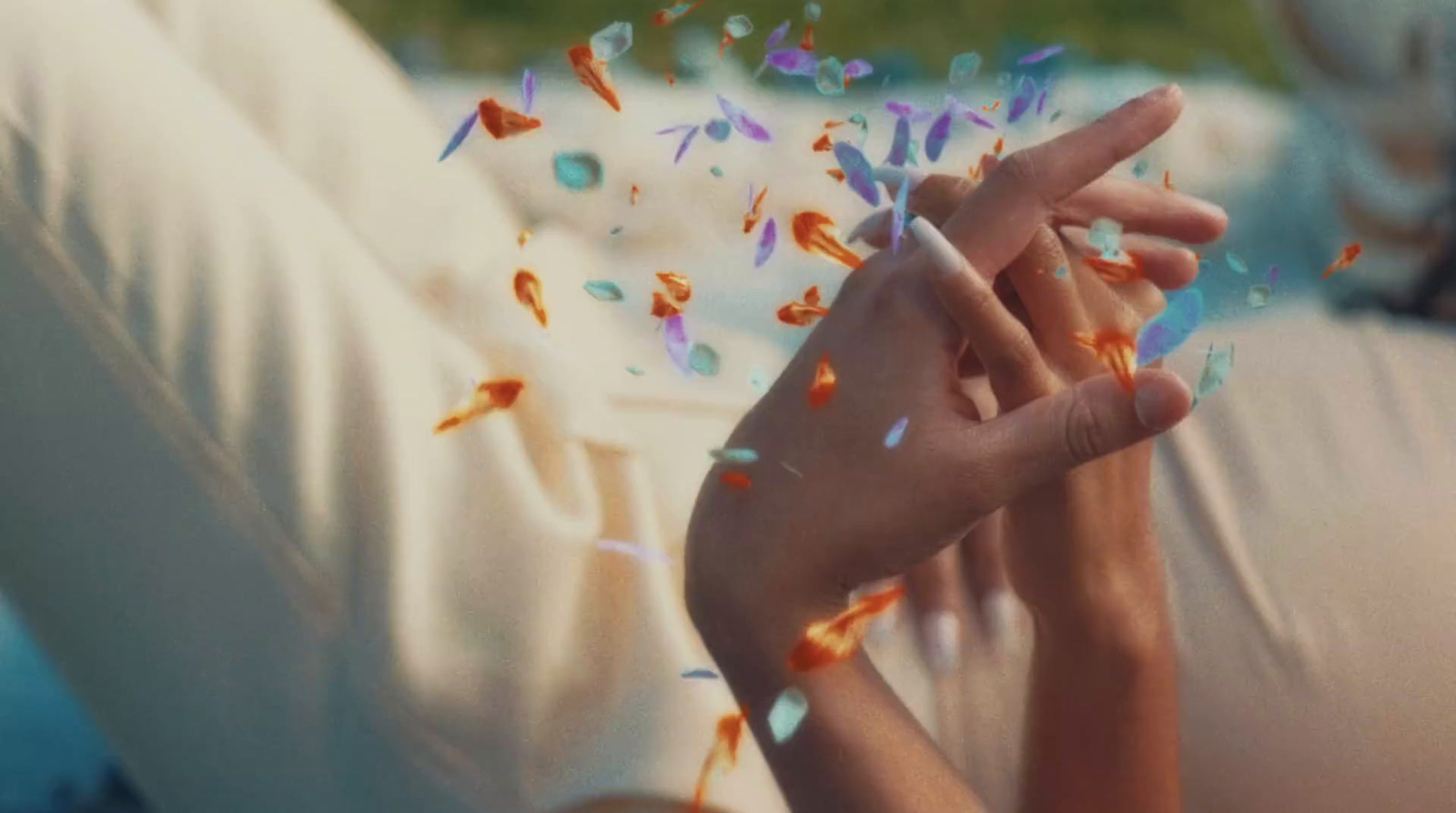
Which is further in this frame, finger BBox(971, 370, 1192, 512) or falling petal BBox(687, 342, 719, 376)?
falling petal BBox(687, 342, 719, 376)

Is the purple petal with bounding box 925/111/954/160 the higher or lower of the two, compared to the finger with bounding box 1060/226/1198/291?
higher

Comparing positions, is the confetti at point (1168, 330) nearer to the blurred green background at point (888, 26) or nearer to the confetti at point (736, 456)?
the confetti at point (736, 456)

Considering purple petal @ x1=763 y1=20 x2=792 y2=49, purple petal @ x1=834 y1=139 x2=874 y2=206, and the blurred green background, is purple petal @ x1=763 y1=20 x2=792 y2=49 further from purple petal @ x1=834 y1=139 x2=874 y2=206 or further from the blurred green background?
the blurred green background

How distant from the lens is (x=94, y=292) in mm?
446

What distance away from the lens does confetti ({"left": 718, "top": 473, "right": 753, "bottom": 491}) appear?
398mm

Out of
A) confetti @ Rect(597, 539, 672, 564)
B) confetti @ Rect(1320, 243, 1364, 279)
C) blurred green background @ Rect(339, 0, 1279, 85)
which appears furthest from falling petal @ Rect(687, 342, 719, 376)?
blurred green background @ Rect(339, 0, 1279, 85)

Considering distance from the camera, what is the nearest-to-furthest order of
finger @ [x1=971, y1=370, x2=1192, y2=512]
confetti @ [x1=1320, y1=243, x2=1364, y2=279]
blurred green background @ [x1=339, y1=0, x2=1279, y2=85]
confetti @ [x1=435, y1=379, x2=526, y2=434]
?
finger @ [x1=971, y1=370, x2=1192, y2=512] < confetti @ [x1=435, y1=379, x2=526, y2=434] < confetti @ [x1=1320, y1=243, x2=1364, y2=279] < blurred green background @ [x1=339, y1=0, x2=1279, y2=85]

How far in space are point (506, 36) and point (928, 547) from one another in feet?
2.89

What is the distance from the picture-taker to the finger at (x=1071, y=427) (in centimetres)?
35

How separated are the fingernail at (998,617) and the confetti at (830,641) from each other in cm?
7

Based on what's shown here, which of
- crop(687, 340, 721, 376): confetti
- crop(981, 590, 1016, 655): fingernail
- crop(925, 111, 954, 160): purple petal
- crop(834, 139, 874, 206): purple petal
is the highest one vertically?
crop(834, 139, 874, 206): purple petal

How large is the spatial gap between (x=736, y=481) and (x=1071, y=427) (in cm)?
10

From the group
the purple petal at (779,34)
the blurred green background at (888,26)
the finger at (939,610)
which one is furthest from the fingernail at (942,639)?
the blurred green background at (888,26)

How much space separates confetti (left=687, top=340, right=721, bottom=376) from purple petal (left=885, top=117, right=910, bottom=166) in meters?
0.14
